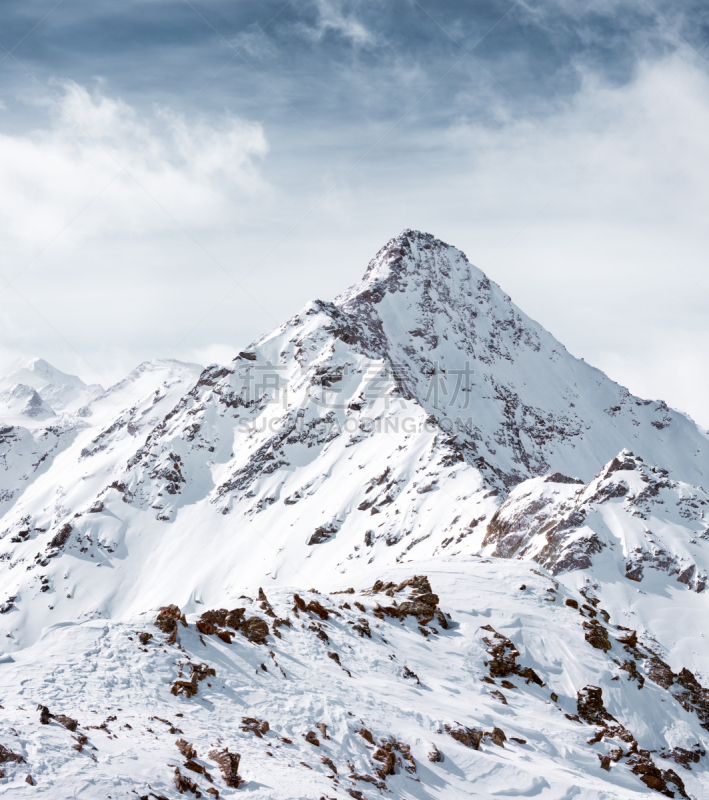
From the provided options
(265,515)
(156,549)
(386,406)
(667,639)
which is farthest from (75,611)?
(667,639)

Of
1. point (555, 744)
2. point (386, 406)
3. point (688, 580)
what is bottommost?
point (555, 744)

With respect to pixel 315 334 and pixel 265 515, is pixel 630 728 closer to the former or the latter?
pixel 265 515

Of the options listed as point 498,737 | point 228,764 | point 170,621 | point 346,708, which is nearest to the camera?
point 228,764

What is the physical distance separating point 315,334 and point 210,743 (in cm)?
13110

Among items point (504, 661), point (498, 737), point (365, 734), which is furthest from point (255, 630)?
point (504, 661)

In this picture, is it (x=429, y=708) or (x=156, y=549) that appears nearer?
(x=429, y=708)

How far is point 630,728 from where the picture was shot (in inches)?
813

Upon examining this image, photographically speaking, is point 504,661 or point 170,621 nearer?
point 170,621

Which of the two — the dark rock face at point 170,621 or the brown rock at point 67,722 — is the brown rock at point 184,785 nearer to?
the brown rock at point 67,722

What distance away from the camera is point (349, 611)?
76.2 ft

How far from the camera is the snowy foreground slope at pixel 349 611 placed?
43.9 ft

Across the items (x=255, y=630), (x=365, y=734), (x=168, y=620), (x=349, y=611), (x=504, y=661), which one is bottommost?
(x=168, y=620)

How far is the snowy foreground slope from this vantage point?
43.9ft

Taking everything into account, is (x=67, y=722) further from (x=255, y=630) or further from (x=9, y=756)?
(x=255, y=630)
